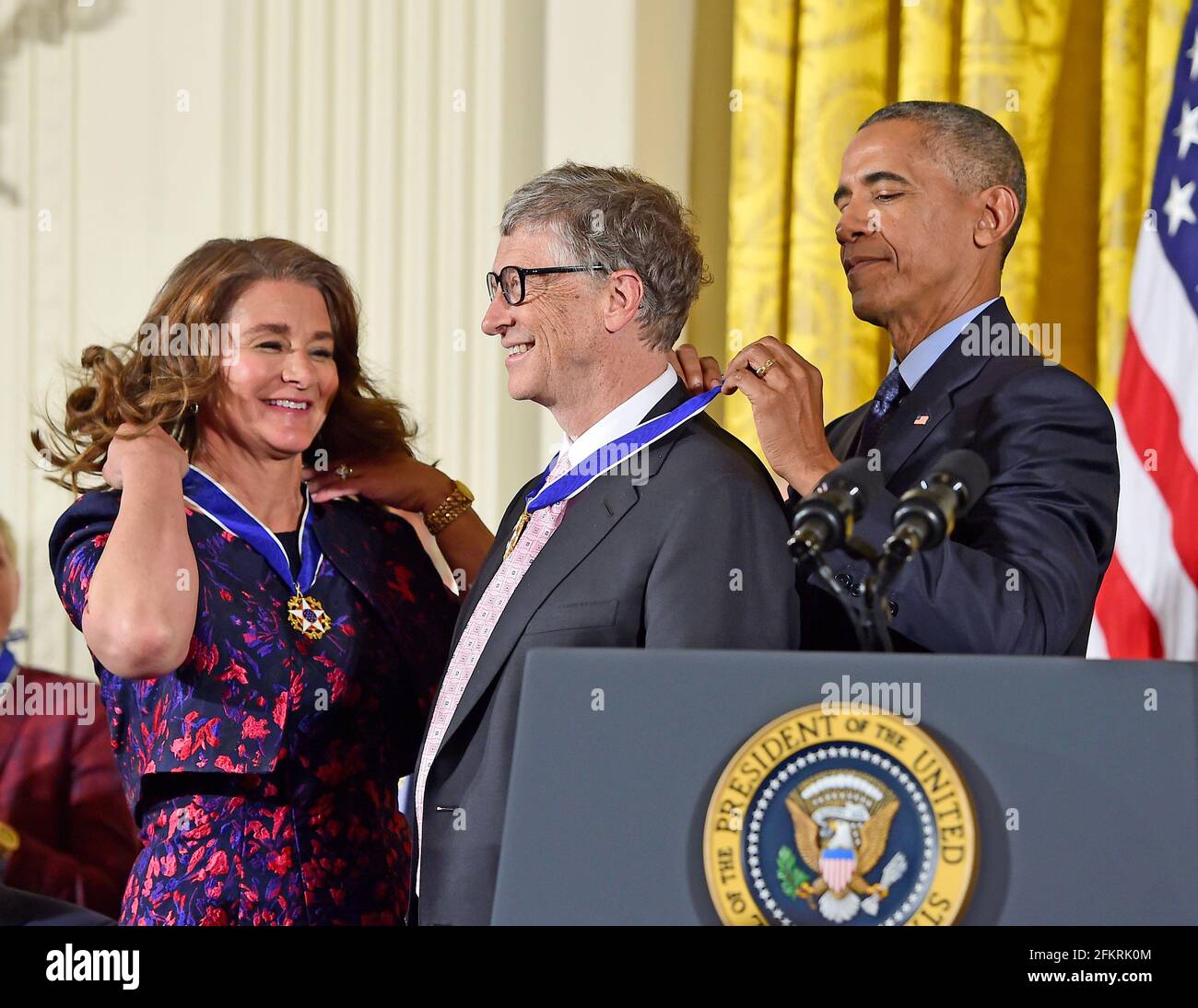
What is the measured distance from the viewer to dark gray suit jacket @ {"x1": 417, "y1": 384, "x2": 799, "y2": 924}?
6.02 ft

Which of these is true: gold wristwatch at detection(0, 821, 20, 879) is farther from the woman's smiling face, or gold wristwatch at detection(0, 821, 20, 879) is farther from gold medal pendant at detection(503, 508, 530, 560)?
gold medal pendant at detection(503, 508, 530, 560)

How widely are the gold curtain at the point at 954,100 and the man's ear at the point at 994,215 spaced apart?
49.9 inches

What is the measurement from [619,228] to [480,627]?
0.58 m

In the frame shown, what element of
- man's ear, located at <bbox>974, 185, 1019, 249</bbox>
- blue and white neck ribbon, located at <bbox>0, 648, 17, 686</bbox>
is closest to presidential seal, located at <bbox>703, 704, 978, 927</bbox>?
man's ear, located at <bbox>974, 185, 1019, 249</bbox>

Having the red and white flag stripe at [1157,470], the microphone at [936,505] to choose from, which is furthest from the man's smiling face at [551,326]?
the red and white flag stripe at [1157,470]

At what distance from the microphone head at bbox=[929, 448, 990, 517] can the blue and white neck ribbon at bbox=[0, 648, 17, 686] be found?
2718 millimetres

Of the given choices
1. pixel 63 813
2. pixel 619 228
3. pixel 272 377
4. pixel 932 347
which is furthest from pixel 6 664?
pixel 932 347

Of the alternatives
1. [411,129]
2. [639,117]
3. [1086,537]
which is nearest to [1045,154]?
[639,117]

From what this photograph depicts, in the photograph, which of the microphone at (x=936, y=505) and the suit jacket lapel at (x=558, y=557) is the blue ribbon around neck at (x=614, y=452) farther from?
the microphone at (x=936, y=505)

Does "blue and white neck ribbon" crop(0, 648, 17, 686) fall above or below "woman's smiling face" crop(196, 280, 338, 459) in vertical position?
below

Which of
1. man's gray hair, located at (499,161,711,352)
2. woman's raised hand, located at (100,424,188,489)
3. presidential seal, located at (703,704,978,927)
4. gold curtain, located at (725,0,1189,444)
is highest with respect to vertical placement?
gold curtain, located at (725,0,1189,444)

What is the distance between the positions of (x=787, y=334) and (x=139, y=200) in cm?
170

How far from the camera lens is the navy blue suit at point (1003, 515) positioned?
1.82m

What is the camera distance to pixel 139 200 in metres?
3.97
